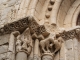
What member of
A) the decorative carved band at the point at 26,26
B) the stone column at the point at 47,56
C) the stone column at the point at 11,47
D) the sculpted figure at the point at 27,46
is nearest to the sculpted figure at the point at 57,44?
the stone column at the point at 47,56

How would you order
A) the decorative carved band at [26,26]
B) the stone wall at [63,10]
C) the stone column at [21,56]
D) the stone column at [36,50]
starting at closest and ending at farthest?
1. the stone column at [21,56]
2. the stone column at [36,50]
3. the decorative carved band at [26,26]
4. the stone wall at [63,10]

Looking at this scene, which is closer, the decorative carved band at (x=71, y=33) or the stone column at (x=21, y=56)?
the stone column at (x=21, y=56)

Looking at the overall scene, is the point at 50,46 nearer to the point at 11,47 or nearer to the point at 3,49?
the point at 11,47

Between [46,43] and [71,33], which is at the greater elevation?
[71,33]

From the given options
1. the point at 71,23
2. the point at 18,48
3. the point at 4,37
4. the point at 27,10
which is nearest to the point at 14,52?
the point at 18,48

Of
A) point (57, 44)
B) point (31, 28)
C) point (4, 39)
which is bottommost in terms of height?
point (57, 44)

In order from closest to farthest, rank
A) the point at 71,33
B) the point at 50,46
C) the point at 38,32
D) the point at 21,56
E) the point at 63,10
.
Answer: the point at 21,56
the point at 50,46
the point at 38,32
the point at 71,33
the point at 63,10

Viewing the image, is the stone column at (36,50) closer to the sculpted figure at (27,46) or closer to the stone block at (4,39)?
the sculpted figure at (27,46)

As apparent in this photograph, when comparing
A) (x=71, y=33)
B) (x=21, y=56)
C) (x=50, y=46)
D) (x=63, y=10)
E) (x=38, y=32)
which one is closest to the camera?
(x=21, y=56)

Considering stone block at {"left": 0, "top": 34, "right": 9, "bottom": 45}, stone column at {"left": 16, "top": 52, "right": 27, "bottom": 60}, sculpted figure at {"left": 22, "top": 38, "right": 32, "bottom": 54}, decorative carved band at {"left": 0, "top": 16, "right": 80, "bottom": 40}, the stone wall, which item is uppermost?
the stone wall

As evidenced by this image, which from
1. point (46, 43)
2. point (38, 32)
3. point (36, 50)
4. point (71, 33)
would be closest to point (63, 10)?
point (71, 33)

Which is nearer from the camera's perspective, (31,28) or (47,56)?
(47,56)

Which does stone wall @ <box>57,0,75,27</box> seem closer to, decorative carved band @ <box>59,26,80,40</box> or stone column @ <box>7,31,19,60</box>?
decorative carved band @ <box>59,26,80,40</box>

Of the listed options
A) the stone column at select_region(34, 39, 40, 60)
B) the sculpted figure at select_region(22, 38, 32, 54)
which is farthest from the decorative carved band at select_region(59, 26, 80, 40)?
the sculpted figure at select_region(22, 38, 32, 54)
